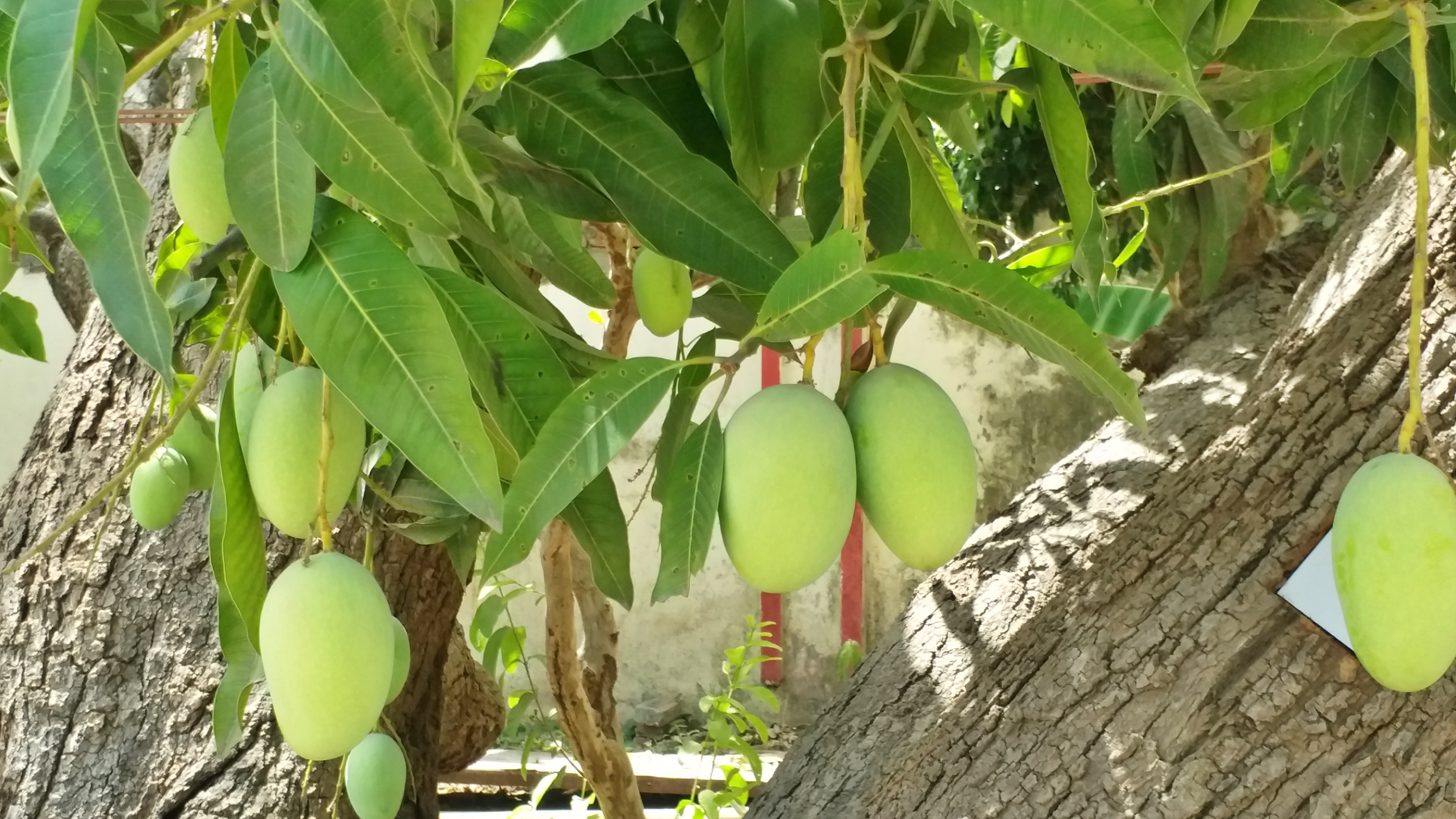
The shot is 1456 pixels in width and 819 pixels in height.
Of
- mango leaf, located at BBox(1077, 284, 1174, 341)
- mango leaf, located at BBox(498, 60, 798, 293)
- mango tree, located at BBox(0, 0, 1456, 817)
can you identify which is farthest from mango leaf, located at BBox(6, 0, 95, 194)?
mango leaf, located at BBox(1077, 284, 1174, 341)

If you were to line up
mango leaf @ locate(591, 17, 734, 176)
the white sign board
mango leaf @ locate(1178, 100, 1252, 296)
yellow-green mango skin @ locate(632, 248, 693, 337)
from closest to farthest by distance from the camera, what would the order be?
mango leaf @ locate(591, 17, 734, 176)
yellow-green mango skin @ locate(632, 248, 693, 337)
the white sign board
mango leaf @ locate(1178, 100, 1252, 296)

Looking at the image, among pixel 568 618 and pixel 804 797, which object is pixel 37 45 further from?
pixel 568 618

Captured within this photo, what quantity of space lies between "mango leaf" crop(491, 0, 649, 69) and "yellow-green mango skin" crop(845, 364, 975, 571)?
175 millimetres

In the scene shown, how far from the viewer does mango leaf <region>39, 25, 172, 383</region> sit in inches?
16.9

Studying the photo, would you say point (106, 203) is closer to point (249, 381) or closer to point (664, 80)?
point (249, 381)

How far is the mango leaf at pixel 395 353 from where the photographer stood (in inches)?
16.4

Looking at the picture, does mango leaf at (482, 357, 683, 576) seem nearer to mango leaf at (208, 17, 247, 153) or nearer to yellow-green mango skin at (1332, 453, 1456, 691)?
mango leaf at (208, 17, 247, 153)

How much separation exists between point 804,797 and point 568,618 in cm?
62

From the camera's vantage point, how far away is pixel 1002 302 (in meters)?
0.43

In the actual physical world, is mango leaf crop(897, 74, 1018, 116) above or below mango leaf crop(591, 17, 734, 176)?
below

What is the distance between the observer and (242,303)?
0.51 meters

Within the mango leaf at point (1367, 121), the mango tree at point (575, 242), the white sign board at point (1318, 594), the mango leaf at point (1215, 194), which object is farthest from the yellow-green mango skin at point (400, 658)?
the mango leaf at point (1215, 194)

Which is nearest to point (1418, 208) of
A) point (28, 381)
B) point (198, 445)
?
point (198, 445)

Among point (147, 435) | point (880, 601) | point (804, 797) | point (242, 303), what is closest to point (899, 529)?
point (242, 303)
